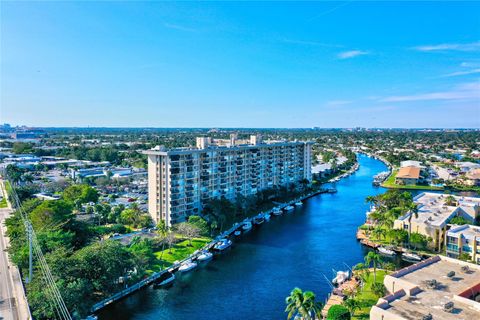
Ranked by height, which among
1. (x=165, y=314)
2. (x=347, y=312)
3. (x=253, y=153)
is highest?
(x=253, y=153)

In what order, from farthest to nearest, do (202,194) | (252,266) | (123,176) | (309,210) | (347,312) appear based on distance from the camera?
(123,176), (309,210), (202,194), (252,266), (347,312)

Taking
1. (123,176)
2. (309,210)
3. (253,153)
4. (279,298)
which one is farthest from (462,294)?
(123,176)

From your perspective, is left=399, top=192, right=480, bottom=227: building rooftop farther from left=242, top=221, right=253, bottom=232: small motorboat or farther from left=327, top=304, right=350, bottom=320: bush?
left=327, top=304, right=350, bottom=320: bush

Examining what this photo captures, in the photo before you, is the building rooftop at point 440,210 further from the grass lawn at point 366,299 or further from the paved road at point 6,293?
the paved road at point 6,293

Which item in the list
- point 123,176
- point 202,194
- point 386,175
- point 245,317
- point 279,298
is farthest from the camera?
point 386,175

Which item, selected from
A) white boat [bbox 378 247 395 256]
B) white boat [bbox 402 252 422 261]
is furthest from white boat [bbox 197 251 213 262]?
white boat [bbox 402 252 422 261]

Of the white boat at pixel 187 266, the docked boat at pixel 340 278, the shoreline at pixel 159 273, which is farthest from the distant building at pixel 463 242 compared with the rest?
the white boat at pixel 187 266

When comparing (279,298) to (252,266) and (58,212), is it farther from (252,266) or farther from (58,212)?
(58,212)

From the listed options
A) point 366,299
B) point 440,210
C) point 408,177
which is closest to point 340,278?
point 366,299
